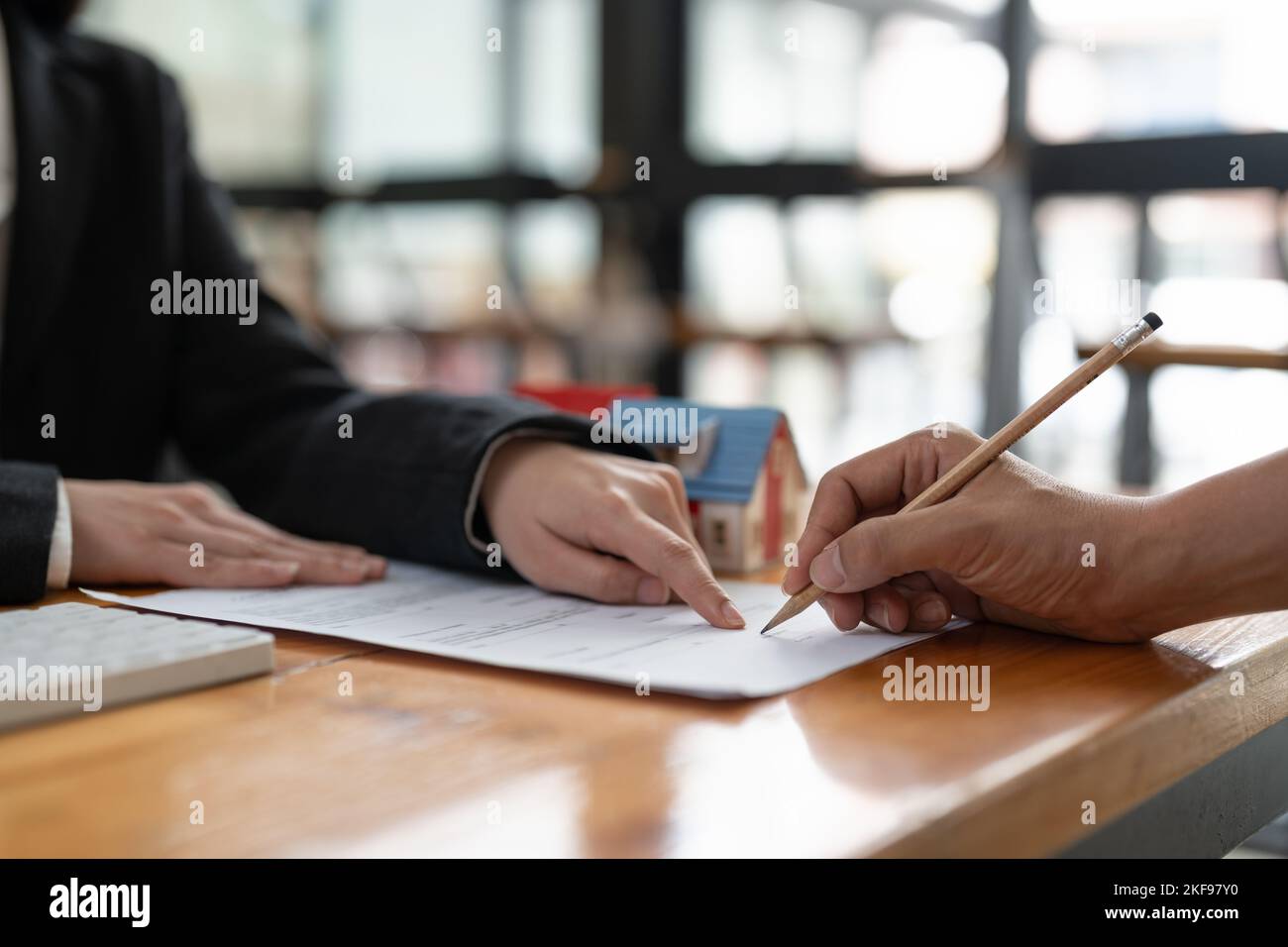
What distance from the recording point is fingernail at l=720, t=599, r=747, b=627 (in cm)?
81

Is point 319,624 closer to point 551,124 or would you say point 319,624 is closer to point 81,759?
point 81,759

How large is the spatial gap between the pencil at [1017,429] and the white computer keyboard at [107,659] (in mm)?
315

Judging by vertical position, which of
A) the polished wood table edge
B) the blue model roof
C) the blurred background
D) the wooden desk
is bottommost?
the polished wood table edge

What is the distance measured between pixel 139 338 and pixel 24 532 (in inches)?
23.2

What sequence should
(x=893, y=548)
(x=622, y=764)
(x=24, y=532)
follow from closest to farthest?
(x=622, y=764), (x=893, y=548), (x=24, y=532)

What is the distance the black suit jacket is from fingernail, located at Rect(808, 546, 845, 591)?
15.4 inches

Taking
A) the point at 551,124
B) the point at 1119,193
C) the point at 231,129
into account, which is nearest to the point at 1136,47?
the point at 1119,193

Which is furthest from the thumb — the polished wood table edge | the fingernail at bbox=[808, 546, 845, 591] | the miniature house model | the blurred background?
the blurred background

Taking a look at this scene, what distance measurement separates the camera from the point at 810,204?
13.1 ft

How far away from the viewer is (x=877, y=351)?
13.0 ft

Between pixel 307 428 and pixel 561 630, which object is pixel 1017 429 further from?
pixel 307 428

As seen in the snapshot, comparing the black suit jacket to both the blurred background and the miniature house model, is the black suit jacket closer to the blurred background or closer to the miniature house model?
the miniature house model

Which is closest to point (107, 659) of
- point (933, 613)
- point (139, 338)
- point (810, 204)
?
point (933, 613)

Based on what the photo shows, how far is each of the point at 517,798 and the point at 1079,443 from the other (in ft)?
10.9
